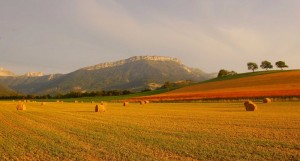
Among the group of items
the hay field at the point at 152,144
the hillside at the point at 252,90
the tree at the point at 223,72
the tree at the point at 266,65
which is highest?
the tree at the point at 266,65

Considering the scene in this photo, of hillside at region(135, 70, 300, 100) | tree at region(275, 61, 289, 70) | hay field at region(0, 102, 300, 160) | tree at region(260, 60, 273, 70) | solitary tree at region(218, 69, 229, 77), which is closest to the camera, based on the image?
hay field at region(0, 102, 300, 160)

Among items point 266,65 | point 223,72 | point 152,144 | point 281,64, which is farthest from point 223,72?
point 152,144

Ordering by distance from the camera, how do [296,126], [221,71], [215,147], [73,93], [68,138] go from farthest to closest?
[221,71] → [73,93] → [296,126] → [68,138] → [215,147]

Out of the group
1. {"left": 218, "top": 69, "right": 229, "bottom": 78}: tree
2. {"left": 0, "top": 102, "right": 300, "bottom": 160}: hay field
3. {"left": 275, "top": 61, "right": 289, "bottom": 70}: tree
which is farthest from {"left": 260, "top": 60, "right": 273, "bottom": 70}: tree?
{"left": 0, "top": 102, "right": 300, "bottom": 160}: hay field

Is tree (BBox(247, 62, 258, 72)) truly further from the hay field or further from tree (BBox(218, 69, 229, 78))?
the hay field

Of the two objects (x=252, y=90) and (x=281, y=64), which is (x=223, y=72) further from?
(x=252, y=90)

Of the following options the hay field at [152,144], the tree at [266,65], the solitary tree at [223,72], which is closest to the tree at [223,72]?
the solitary tree at [223,72]

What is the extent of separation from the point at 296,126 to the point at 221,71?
161287 millimetres

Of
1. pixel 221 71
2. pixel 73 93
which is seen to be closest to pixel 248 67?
pixel 221 71

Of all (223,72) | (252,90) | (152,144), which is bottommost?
(152,144)

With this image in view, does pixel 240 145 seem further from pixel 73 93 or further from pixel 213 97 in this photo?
pixel 73 93

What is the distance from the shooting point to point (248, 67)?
179m

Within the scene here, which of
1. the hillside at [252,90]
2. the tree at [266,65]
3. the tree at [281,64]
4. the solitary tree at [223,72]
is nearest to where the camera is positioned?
the hillside at [252,90]

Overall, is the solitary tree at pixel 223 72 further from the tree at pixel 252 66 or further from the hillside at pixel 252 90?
the hillside at pixel 252 90
